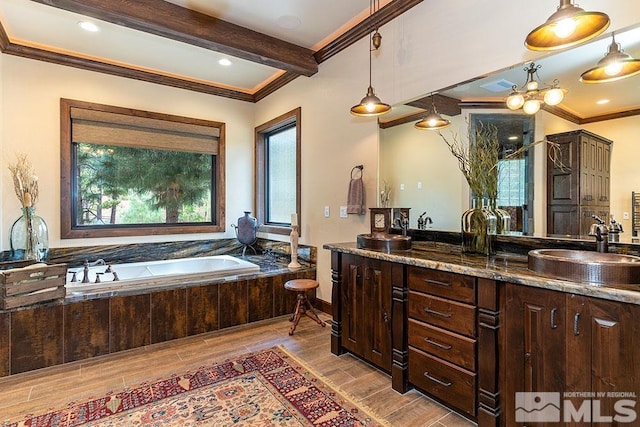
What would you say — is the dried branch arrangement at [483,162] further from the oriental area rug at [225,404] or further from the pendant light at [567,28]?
the oriental area rug at [225,404]

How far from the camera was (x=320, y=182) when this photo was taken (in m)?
3.65

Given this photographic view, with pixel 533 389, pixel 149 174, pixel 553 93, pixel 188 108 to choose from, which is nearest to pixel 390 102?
pixel 553 93

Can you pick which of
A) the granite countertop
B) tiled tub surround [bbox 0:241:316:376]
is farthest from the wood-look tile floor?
the granite countertop

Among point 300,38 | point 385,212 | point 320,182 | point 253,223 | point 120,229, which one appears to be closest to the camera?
point 385,212

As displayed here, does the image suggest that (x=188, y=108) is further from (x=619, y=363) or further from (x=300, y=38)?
(x=619, y=363)

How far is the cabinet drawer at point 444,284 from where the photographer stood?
5.65ft

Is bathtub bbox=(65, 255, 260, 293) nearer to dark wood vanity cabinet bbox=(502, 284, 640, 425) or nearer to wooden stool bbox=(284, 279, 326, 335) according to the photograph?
wooden stool bbox=(284, 279, 326, 335)

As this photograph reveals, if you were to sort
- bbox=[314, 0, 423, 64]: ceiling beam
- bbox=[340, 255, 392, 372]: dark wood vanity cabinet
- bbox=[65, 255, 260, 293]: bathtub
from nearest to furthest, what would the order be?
bbox=[340, 255, 392, 372]: dark wood vanity cabinet
bbox=[314, 0, 423, 64]: ceiling beam
bbox=[65, 255, 260, 293]: bathtub

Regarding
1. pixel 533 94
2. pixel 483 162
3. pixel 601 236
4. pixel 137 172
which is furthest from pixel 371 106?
pixel 137 172

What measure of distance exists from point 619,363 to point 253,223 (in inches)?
154

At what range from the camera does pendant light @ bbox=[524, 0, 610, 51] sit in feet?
4.20

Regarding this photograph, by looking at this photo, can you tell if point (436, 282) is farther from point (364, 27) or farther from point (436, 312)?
point (364, 27)

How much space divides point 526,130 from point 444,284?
1.10 m

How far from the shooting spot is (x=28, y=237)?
3.15 metres
